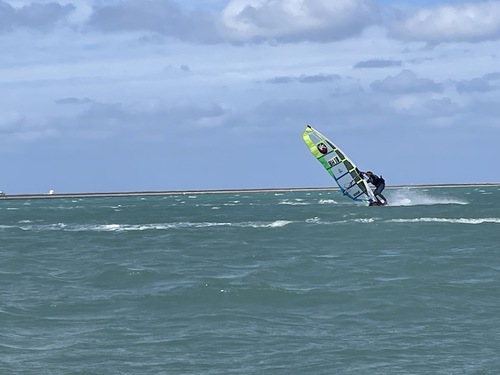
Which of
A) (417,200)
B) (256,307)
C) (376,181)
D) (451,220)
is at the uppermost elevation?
(376,181)

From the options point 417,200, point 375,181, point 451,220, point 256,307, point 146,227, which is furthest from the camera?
point 417,200

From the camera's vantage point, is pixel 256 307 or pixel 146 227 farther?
pixel 146 227

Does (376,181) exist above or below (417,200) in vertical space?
above

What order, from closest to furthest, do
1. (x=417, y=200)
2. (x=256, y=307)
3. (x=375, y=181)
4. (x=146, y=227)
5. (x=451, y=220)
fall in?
(x=256, y=307), (x=451, y=220), (x=146, y=227), (x=375, y=181), (x=417, y=200)

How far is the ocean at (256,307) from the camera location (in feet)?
51.9

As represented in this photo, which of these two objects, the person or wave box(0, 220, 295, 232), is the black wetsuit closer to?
the person

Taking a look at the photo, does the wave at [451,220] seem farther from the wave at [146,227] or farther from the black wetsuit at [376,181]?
the black wetsuit at [376,181]

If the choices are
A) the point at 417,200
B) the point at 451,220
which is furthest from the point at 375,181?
the point at 417,200

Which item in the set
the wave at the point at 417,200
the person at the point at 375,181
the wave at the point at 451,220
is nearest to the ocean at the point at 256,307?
the wave at the point at 451,220

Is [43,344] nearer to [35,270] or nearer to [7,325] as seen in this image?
[7,325]

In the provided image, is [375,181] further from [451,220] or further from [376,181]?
[451,220]

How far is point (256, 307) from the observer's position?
20875 millimetres

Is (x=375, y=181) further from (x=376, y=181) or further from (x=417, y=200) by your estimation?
(x=417, y=200)

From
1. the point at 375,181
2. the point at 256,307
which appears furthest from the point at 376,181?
the point at 256,307
